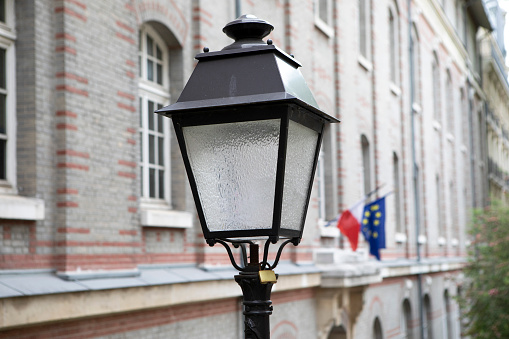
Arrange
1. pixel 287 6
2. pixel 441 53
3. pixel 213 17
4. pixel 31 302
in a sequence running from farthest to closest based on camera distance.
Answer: pixel 441 53, pixel 287 6, pixel 213 17, pixel 31 302

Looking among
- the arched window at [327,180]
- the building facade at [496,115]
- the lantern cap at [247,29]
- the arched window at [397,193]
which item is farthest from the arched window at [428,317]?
the lantern cap at [247,29]

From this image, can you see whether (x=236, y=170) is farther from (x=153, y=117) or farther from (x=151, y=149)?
(x=153, y=117)

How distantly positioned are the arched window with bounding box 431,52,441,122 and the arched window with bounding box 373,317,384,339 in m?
11.3

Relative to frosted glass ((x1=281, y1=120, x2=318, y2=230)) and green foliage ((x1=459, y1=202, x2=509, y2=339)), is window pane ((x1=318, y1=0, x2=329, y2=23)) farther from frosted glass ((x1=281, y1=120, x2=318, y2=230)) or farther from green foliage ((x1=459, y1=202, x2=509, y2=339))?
frosted glass ((x1=281, y1=120, x2=318, y2=230))

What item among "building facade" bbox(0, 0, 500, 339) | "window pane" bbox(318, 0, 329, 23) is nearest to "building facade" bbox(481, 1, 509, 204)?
"building facade" bbox(0, 0, 500, 339)

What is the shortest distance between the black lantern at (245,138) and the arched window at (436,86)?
83.9ft

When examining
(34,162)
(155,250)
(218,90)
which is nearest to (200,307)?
(155,250)

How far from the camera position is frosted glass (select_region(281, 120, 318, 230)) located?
3.68 m

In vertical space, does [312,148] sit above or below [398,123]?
below

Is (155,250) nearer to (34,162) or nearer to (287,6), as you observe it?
(34,162)

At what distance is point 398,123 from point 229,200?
1902 centimetres

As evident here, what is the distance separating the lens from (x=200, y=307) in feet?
34.0

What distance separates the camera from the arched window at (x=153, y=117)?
32.7ft

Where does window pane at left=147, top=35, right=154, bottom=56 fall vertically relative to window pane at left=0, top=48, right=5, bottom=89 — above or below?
above
